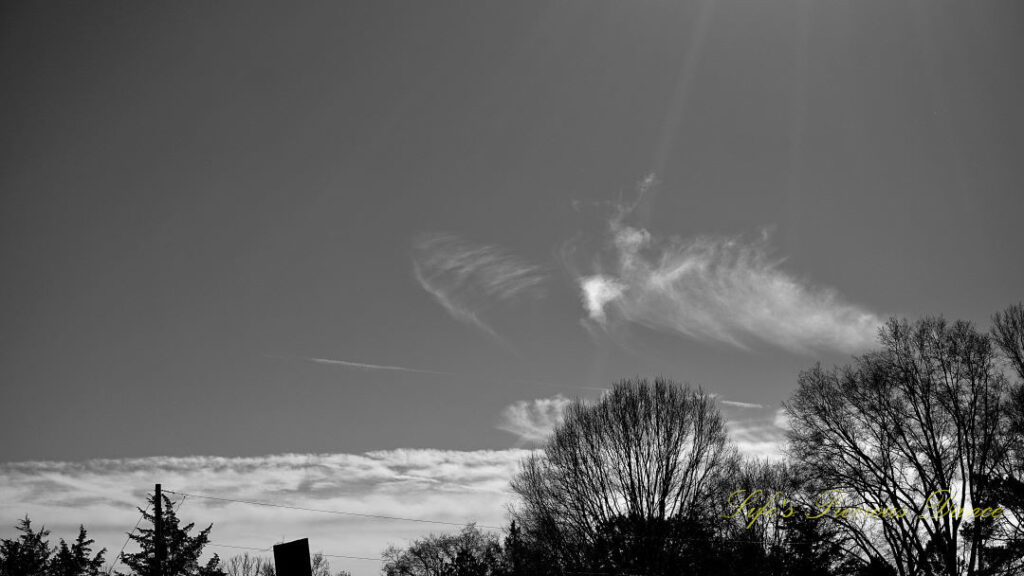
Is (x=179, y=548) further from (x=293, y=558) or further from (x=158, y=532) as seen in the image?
(x=293, y=558)

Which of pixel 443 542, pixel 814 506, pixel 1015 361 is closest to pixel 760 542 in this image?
pixel 814 506

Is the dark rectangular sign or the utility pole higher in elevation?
the dark rectangular sign

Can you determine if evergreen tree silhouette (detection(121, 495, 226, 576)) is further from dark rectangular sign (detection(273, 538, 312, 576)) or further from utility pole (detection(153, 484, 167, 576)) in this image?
dark rectangular sign (detection(273, 538, 312, 576))

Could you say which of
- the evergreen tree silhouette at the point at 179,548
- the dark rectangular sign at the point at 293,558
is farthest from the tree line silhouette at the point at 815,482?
the dark rectangular sign at the point at 293,558

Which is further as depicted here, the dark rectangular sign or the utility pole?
the utility pole

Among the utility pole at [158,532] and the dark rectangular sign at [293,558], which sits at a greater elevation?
→ the dark rectangular sign at [293,558]

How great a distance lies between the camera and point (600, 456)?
1100 inches

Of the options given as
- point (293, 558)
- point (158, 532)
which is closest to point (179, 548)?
point (158, 532)

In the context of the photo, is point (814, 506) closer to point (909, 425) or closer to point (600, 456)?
point (909, 425)

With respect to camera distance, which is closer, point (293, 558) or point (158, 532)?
point (293, 558)

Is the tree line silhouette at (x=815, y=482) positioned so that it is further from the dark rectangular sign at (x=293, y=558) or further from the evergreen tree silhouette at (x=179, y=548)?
the dark rectangular sign at (x=293, y=558)

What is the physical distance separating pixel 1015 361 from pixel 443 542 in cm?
6525

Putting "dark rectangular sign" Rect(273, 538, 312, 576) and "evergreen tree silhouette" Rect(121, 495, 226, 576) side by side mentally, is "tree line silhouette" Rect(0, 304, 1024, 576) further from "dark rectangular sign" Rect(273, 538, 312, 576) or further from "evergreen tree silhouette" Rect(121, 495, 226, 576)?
"dark rectangular sign" Rect(273, 538, 312, 576)

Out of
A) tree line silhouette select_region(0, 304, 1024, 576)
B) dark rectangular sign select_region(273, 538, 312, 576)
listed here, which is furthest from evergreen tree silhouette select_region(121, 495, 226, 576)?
dark rectangular sign select_region(273, 538, 312, 576)
